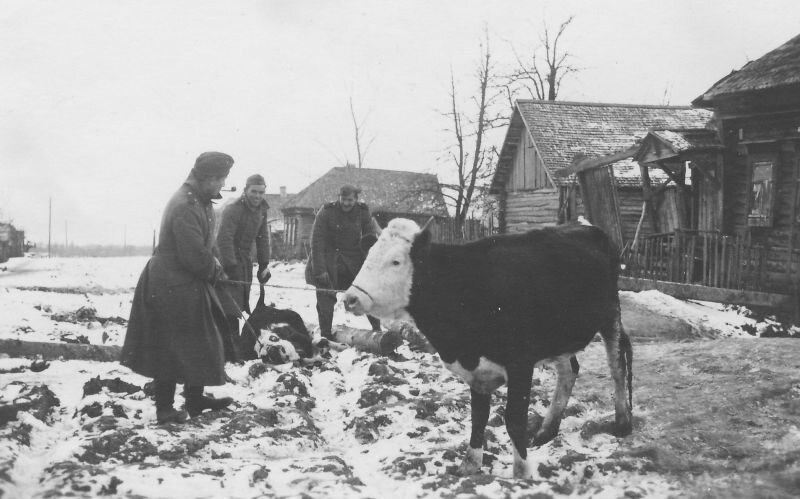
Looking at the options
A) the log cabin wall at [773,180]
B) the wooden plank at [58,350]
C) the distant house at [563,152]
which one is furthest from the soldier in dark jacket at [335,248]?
the distant house at [563,152]

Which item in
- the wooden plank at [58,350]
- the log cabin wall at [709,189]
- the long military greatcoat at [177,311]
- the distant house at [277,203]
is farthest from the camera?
the distant house at [277,203]

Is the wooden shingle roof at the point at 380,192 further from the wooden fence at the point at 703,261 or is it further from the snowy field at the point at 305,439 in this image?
the snowy field at the point at 305,439

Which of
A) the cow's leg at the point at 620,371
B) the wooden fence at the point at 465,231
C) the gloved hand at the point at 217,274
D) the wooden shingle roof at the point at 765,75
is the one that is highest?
the wooden shingle roof at the point at 765,75

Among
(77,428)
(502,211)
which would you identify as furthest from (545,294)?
(502,211)

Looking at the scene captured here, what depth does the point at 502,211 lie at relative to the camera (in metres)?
26.6

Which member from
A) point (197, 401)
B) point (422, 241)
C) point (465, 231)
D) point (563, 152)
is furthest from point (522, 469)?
point (465, 231)

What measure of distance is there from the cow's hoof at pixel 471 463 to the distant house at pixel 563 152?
16.5 meters

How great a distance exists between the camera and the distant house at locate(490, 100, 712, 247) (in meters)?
21.1

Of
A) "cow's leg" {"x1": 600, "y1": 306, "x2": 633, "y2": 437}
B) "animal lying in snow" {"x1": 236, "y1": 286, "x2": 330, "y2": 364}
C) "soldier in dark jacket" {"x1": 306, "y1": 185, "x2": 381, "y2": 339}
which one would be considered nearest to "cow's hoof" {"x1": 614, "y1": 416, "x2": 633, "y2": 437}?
"cow's leg" {"x1": 600, "y1": 306, "x2": 633, "y2": 437}

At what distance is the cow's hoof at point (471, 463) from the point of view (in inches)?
146

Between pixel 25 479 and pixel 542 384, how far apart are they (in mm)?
4256

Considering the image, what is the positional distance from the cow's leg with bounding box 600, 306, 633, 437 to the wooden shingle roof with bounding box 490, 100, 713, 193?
17086 mm

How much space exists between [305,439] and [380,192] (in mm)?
36201

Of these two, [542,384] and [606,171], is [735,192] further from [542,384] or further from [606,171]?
[542,384]
